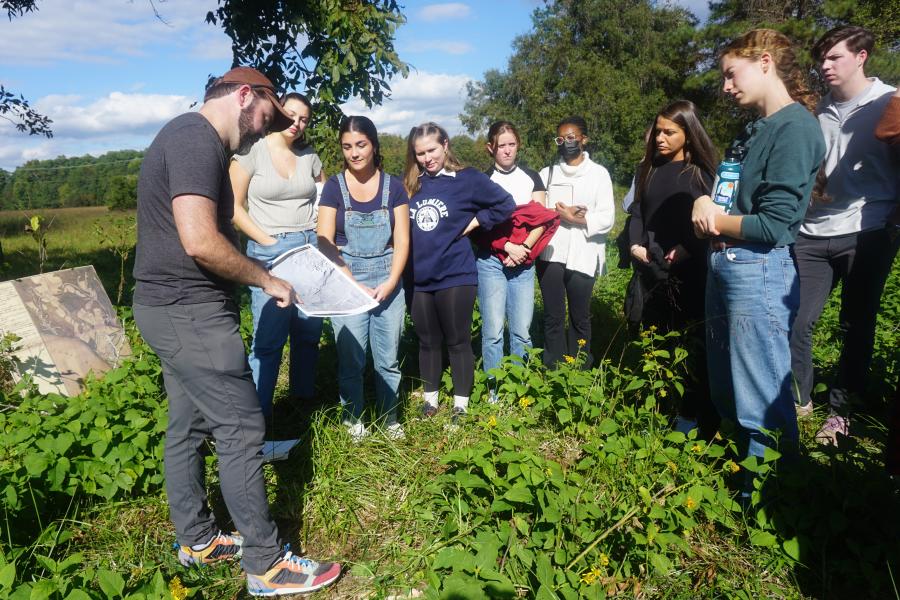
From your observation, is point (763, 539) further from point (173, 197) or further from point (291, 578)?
point (173, 197)

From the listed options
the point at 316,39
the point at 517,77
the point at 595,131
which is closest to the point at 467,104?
the point at 517,77

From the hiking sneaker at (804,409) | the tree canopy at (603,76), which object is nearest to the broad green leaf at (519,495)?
the hiking sneaker at (804,409)

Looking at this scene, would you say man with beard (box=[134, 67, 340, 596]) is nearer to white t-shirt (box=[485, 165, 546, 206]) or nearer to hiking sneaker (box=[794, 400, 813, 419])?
white t-shirt (box=[485, 165, 546, 206])

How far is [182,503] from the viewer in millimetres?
2369

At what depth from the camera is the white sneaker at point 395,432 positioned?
3.29 m

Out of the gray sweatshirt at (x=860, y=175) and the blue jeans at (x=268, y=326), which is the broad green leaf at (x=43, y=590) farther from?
the gray sweatshirt at (x=860, y=175)

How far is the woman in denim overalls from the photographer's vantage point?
3219 mm

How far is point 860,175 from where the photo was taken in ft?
10.3

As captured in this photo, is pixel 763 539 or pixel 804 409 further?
pixel 804 409

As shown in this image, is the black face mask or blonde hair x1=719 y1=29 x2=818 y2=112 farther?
the black face mask

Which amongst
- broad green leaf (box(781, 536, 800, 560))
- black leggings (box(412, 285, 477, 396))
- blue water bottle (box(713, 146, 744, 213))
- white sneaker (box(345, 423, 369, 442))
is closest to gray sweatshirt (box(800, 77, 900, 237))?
blue water bottle (box(713, 146, 744, 213))

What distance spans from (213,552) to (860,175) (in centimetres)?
374

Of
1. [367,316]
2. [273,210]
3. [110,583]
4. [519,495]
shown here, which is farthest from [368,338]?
[110,583]

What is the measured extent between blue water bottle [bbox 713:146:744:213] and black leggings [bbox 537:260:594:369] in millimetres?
1656
